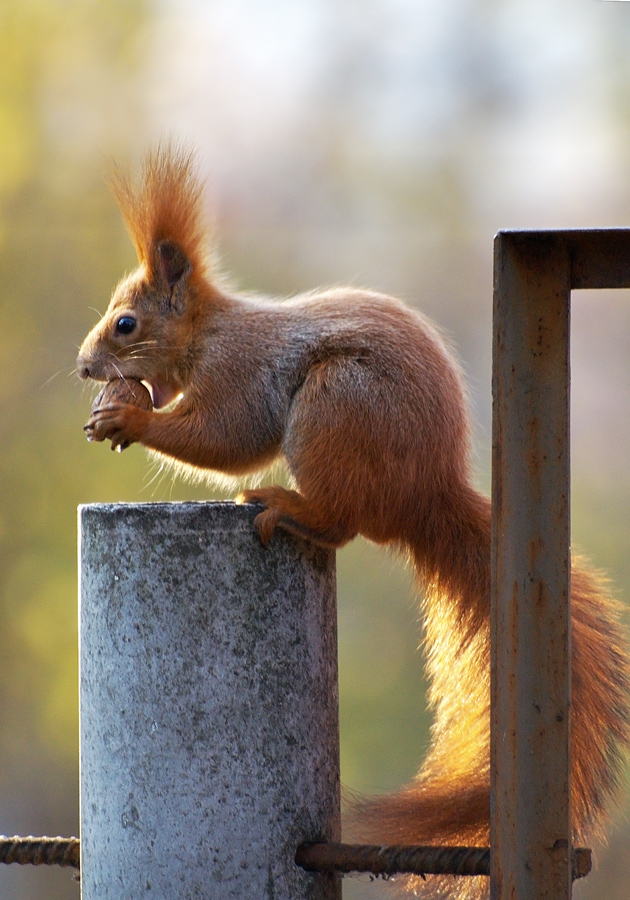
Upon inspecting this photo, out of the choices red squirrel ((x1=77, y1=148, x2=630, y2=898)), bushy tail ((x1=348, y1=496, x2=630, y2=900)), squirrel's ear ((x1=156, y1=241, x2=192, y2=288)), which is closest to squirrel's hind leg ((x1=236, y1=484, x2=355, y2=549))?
red squirrel ((x1=77, y1=148, x2=630, y2=898))

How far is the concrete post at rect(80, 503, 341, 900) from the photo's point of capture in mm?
1016

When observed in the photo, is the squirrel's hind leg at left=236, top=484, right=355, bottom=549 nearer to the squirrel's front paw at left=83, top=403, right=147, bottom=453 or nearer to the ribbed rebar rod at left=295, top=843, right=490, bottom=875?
the squirrel's front paw at left=83, top=403, right=147, bottom=453

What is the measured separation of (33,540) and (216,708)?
4.39 m

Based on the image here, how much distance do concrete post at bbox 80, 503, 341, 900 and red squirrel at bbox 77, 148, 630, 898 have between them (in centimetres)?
8

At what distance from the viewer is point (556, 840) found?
2.65ft

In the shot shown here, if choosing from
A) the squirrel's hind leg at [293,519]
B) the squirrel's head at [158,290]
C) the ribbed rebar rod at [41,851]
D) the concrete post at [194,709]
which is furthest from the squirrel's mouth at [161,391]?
the ribbed rebar rod at [41,851]

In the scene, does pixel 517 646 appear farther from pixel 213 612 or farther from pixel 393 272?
pixel 393 272

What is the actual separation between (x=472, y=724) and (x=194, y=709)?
37 centimetres

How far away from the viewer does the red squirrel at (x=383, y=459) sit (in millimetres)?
1152

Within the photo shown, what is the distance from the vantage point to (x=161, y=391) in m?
1.48

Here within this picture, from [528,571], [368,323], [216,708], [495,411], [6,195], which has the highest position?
[6,195]

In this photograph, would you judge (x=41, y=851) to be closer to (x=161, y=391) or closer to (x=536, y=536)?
(x=161, y=391)

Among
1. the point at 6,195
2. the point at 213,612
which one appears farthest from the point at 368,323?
the point at 6,195

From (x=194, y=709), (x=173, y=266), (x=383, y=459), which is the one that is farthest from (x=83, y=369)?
(x=194, y=709)
